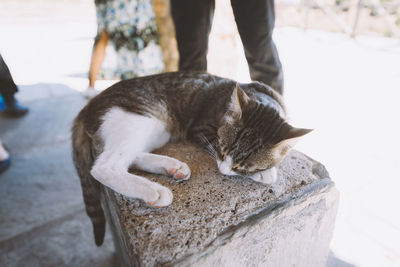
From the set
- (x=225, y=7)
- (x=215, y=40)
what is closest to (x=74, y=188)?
(x=215, y=40)

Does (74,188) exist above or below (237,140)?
below

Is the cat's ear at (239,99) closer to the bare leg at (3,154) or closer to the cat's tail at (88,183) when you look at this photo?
the cat's tail at (88,183)

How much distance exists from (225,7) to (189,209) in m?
2.60

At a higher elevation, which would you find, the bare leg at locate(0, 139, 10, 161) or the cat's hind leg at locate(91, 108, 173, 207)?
the cat's hind leg at locate(91, 108, 173, 207)

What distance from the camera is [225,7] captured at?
2844 mm

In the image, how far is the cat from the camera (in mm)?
1045

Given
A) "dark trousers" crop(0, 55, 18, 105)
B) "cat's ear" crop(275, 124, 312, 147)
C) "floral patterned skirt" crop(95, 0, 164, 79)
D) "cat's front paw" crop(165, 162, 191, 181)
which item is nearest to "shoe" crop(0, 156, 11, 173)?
"dark trousers" crop(0, 55, 18, 105)

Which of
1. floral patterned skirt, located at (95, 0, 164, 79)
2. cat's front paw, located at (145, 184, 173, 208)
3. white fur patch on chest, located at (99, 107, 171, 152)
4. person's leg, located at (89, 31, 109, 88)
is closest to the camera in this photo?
cat's front paw, located at (145, 184, 173, 208)

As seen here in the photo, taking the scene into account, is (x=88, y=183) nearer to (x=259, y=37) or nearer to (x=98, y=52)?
(x=259, y=37)

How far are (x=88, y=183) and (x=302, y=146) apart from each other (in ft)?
6.30

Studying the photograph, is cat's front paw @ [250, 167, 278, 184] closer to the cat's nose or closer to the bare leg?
the cat's nose

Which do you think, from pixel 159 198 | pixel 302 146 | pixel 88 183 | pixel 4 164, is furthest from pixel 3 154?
pixel 302 146

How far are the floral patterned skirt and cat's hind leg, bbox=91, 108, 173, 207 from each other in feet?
6.45

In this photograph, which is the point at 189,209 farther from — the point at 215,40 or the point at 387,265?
the point at 215,40
